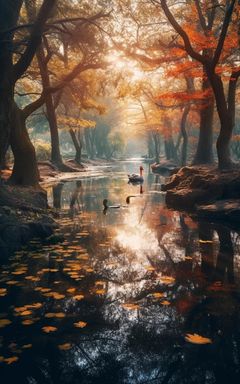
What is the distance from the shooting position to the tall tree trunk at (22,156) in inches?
595

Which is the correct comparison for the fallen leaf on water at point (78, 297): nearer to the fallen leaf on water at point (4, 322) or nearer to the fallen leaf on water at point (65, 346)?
the fallen leaf on water at point (4, 322)

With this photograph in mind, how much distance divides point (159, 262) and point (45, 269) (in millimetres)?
2281

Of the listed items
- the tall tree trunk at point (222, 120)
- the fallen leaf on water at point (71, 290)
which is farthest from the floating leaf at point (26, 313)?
the tall tree trunk at point (222, 120)

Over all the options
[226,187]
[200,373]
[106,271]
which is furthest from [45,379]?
[226,187]

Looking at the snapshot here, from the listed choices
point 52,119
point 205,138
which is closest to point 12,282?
point 205,138

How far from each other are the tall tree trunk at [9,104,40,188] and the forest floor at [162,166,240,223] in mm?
6167

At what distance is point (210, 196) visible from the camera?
13781 millimetres

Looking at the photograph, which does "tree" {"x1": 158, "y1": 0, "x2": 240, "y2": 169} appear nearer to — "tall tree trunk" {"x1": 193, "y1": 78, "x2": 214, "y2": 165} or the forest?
the forest

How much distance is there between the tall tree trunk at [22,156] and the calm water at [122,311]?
6928 millimetres

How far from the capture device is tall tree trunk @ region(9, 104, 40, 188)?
15125 millimetres

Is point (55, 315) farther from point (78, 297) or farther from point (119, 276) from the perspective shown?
point (119, 276)

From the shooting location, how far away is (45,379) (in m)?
3.54

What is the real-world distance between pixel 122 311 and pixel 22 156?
1172cm

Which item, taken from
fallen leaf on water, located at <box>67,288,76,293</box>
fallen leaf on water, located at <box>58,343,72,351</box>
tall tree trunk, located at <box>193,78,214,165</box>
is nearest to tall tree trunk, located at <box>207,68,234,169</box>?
tall tree trunk, located at <box>193,78,214,165</box>
